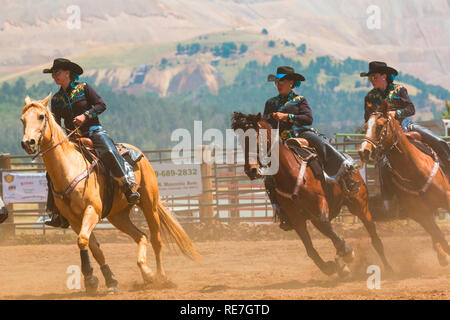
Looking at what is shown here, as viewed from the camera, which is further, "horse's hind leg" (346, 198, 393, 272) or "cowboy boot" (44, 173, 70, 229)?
"horse's hind leg" (346, 198, 393, 272)

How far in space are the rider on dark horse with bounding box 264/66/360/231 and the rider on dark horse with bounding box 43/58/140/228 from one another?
192cm

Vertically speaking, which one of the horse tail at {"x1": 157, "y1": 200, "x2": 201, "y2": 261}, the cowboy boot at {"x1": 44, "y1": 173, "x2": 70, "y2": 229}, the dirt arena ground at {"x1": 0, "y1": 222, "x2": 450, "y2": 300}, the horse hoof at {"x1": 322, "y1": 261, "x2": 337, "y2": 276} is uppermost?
the cowboy boot at {"x1": 44, "y1": 173, "x2": 70, "y2": 229}

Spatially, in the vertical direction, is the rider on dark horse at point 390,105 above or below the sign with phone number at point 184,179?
above

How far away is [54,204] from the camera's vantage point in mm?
8250

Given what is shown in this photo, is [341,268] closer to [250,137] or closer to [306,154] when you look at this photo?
[306,154]

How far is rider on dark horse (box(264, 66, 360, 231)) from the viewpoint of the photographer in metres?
8.67

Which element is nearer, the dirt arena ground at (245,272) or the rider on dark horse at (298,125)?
the dirt arena ground at (245,272)

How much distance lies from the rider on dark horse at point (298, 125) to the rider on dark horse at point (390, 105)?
0.58 m

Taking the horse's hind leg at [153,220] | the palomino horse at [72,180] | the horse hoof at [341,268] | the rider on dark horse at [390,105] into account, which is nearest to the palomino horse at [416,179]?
the rider on dark horse at [390,105]

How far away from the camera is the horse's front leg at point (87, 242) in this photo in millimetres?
7613

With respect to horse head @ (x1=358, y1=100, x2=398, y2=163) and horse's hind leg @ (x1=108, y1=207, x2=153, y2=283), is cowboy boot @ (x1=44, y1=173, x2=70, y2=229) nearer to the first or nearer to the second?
horse's hind leg @ (x1=108, y1=207, x2=153, y2=283)

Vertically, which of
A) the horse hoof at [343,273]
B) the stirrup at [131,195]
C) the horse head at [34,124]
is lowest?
the horse hoof at [343,273]

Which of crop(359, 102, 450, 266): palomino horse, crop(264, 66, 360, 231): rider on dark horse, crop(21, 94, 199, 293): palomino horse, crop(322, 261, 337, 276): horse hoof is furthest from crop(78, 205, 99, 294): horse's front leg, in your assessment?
crop(359, 102, 450, 266): palomino horse

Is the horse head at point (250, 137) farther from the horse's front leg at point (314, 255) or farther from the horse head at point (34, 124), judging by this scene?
the horse head at point (34, 124)
